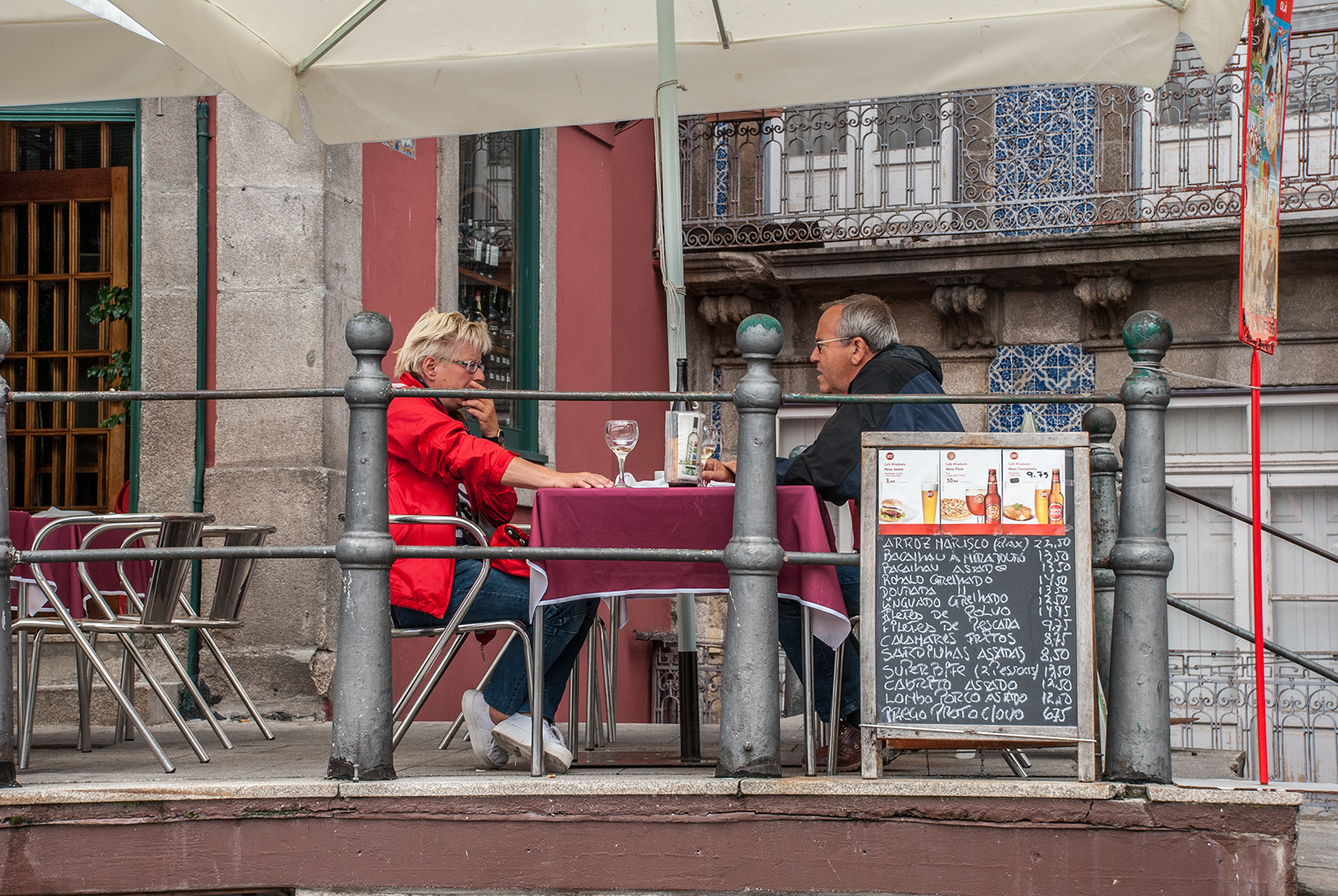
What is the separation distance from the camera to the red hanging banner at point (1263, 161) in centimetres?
348

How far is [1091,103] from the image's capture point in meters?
10.0

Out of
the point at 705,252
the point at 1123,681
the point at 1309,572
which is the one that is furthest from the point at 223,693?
the point at 1309,572

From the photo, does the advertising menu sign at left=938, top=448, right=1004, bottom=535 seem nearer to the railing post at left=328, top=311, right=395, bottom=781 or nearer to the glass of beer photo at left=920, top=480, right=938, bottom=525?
the glass of beer photo at left=920, top=480, right=938, bottom=525

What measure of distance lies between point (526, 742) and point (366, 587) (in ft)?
2.09

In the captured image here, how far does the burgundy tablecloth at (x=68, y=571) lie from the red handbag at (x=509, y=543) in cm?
145

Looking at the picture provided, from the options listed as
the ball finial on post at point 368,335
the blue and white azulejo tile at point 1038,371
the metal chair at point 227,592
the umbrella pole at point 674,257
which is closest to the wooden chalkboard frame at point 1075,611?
the umbrella pole at point 674,257

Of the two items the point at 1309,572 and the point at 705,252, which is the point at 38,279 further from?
the point at 1309,572

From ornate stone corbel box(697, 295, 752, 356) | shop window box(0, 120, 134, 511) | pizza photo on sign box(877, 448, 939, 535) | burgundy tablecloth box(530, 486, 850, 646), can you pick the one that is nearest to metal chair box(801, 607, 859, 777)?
burgundy tablecloth box(530, 486, 850, 646)

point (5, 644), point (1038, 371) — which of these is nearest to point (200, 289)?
point (5, 644)

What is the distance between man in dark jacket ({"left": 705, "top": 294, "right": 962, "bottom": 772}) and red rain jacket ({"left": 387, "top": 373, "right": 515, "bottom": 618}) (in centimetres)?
68

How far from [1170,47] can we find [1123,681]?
94.8 inches

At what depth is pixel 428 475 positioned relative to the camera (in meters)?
4.20

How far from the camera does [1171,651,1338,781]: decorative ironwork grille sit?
9891 mm

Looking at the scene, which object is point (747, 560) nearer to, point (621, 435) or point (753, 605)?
point (753, 605)
